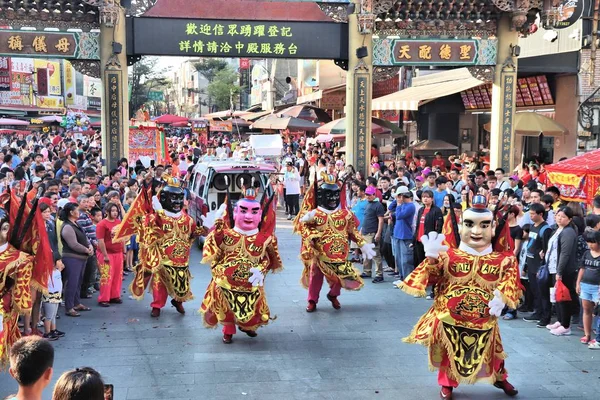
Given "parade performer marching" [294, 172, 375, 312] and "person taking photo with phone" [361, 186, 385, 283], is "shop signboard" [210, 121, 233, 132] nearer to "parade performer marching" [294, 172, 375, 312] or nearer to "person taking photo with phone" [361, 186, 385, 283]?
"person taking photo with phone" [361, 186, 385, 283]

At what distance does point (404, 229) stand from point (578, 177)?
8.63ft

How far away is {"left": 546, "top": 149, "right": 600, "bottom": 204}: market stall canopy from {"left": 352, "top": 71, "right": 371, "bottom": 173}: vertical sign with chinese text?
663 cm

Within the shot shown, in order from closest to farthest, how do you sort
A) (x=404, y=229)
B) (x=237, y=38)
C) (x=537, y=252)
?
(x=537, y=252) < (x=404, y=229) < (x=237, y=38)

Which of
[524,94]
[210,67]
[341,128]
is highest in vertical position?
[210,67]

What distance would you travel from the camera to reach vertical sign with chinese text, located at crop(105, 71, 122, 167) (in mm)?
16109

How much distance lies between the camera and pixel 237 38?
16297mm

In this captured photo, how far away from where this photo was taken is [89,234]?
9.76 m

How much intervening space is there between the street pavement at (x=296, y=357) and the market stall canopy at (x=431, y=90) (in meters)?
9.85

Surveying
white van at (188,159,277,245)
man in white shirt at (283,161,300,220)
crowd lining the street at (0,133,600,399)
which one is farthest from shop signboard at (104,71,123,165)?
man in white shirt at (283,161,300,220)

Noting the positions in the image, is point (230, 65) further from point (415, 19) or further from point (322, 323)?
point (322, 323)

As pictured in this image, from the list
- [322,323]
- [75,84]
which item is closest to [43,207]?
[322,323]

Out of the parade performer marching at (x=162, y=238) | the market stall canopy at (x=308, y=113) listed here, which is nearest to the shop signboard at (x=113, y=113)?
the parade performer marching at (x=162, y=238)

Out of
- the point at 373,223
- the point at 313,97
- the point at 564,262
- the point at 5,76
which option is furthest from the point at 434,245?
the point at 5,76

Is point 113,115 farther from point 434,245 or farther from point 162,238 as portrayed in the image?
point 434,245
